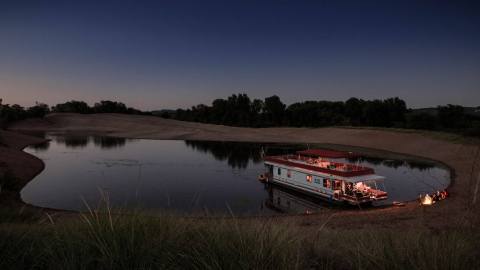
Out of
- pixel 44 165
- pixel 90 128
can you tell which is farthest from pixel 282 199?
pixel 90 128

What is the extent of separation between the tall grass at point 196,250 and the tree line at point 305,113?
338 feet

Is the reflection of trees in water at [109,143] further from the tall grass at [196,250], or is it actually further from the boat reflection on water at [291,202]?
the tall grass at [196,250]

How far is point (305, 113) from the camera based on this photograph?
468ft

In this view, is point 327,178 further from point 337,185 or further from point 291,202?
point 291,202

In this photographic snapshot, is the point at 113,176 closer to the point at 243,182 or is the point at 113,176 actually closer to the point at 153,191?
the point at 153,191

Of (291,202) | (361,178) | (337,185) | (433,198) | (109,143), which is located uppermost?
(361,178)

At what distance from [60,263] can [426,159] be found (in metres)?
66.8

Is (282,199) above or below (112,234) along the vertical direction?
below

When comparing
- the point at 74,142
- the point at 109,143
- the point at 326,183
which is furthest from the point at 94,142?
the point at 326,183

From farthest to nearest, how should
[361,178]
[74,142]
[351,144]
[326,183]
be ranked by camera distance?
[74,142]
[351,144]
[326,183]
[361,178]

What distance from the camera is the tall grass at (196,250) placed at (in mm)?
4699

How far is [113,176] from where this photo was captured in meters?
41.8

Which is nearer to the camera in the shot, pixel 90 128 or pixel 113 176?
pixel 113 176

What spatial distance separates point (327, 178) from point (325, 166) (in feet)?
10.1
